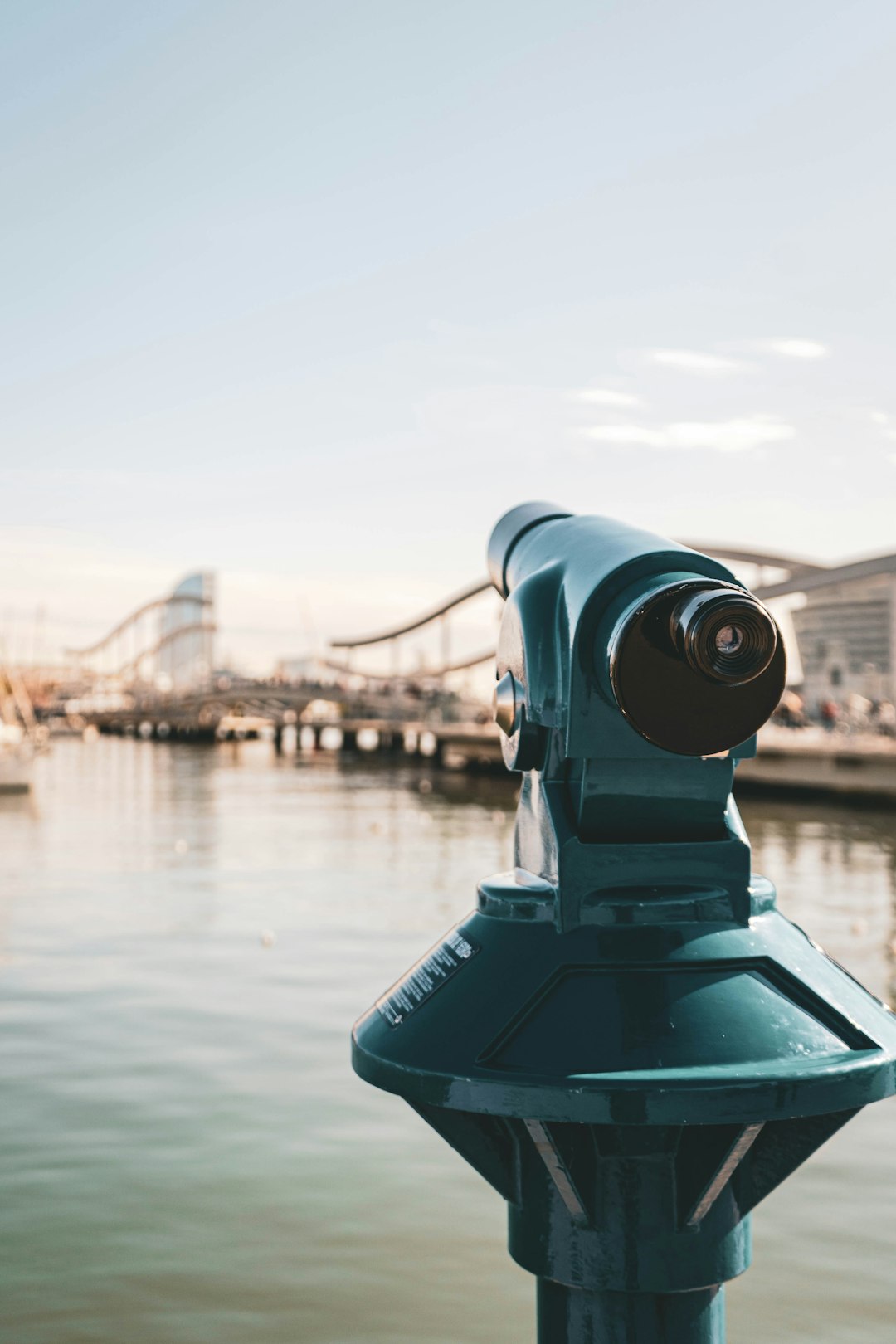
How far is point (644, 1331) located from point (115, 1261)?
18.2 ft

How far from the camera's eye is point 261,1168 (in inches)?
296

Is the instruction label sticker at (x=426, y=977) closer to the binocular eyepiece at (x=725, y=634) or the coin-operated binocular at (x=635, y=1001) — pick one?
the coin-operated binocular at (x=635, y=1001)

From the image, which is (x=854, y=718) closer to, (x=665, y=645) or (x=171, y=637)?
(x=665, y=645)

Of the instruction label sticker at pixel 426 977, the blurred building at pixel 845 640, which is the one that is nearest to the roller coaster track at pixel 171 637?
the blurred building at pixel 845 640

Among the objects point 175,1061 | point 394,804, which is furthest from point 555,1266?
point 394,804

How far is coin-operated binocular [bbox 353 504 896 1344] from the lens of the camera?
1.43 m

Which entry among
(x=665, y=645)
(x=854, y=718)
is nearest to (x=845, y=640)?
(x=854, y=718)

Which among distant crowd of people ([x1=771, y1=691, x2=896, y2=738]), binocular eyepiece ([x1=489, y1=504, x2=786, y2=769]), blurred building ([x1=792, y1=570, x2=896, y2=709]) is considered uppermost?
blurred building ([x1=792, y1=570, x2=896, y2=709])

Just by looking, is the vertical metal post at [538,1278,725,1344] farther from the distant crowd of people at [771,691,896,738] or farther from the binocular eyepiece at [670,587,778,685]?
the distant crowd of people at [771,691,896,738]

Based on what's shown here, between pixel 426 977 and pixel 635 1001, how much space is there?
0.28m

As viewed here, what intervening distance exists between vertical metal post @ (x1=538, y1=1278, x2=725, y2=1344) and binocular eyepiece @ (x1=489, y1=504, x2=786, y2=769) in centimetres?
63

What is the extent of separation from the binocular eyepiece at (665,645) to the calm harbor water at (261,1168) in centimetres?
503

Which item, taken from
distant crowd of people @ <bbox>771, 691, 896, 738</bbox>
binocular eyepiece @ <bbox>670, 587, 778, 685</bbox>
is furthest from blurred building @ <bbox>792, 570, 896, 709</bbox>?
binocular eyepiece @ <bbox>670, 587, 778, 685</bbox>

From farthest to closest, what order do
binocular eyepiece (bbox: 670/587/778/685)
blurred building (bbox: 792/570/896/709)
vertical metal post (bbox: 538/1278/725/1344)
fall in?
1. blurred building (bbox: 792/570/896/709)
2. vertical metal post (bbox: 538/1278/725/1344)
3. binocular eyepiece (bbox: 670/587/778/685)
